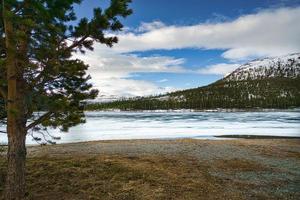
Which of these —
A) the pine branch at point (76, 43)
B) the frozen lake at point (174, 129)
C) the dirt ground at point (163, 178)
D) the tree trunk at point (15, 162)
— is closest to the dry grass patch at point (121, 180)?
the dirt ground at point (163, 178)

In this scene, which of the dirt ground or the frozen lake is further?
the frozen lake

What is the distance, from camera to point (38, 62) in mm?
10375

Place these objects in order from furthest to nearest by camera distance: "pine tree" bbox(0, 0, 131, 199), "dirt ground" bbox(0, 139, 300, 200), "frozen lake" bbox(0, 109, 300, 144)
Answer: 1. "frozen lake" bbox(0, 109, 300, 144)
2. "dirt ground" bbox(0, 139, 300, 200)
3. "pine tree" bbox(0, 0, 131, 199)

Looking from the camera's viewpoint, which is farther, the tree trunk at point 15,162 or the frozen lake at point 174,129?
the frozen lake at point 174,129

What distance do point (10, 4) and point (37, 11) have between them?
26.7 inches

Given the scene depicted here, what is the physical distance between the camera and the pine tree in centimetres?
992

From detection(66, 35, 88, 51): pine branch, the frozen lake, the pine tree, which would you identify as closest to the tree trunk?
the pine tree

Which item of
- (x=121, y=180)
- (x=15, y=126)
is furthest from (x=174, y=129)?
(x=15, y=126)

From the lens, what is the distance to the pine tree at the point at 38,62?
9.92 m

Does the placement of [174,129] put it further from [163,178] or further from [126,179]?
[126,179]

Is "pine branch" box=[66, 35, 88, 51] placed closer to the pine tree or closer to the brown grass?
the pine tree

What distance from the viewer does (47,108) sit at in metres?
10.9

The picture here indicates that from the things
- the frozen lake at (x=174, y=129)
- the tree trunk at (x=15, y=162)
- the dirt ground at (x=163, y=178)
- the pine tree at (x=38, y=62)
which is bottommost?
the frozen lake at (x=174, y=129)

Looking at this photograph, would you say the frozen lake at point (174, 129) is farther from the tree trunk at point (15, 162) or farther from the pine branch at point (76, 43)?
the pine branch at point (76, 43)
